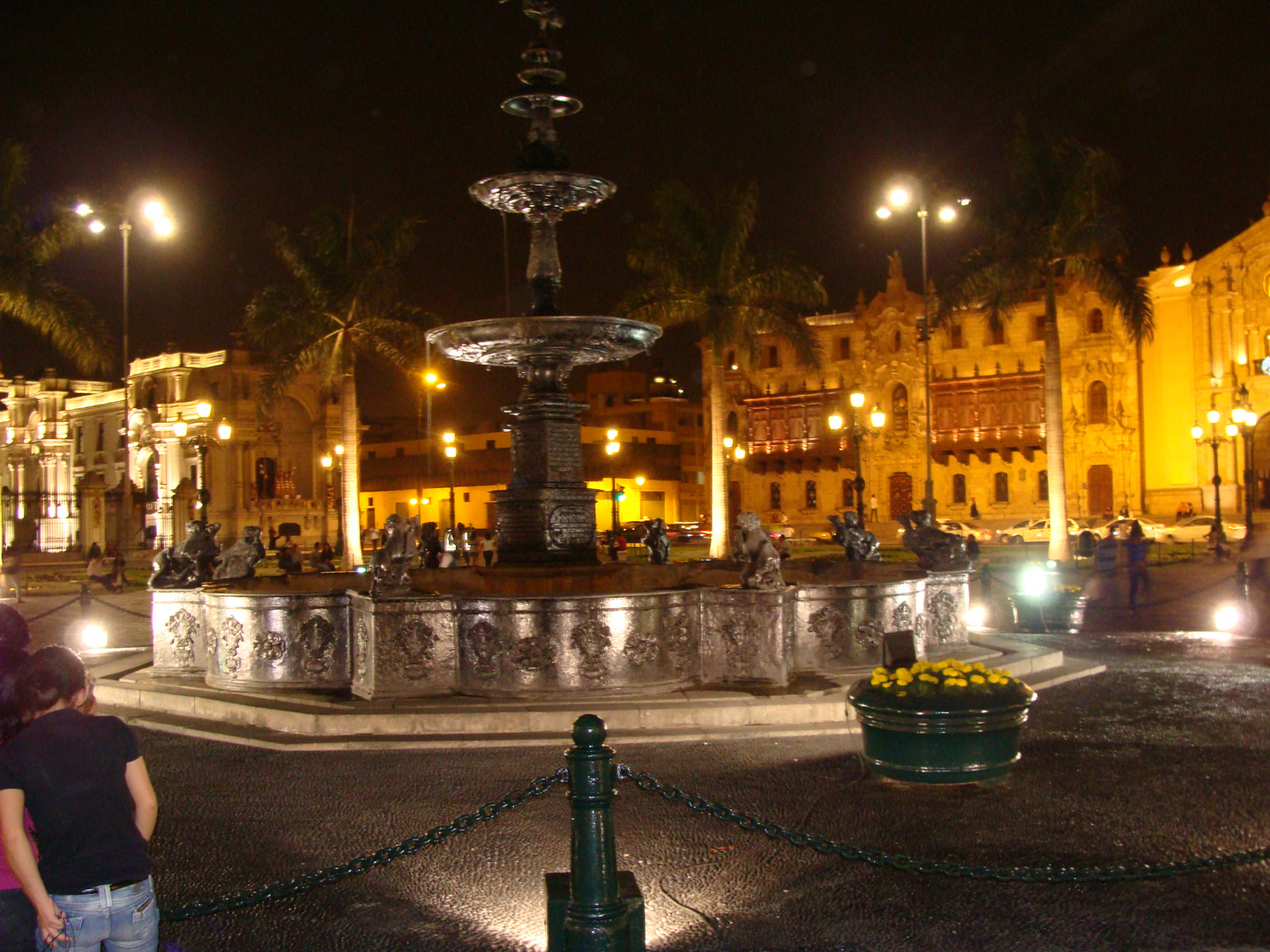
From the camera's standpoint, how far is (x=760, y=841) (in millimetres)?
6812

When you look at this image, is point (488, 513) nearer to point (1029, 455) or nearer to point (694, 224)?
point (1029, 455)

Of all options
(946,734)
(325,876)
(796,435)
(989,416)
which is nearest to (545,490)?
(946,734)

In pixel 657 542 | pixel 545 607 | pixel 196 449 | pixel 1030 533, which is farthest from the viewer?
pixel 196 449

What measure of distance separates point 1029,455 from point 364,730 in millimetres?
57056

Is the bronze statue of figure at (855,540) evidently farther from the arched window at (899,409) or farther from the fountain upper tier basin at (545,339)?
the arched window at (899,409)

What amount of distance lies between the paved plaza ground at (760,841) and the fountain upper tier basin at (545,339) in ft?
16.2

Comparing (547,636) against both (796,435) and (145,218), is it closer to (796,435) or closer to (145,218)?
(145,218)

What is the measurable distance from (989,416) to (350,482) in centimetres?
4107

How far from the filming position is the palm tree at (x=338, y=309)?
102 feet

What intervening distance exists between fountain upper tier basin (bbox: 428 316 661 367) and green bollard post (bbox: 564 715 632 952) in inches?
301

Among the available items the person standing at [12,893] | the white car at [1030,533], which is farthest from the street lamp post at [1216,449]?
the person standing at [12,893]

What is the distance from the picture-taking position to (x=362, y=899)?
19.4 feet

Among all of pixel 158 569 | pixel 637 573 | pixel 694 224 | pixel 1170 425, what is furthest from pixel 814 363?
pixel 1170 425

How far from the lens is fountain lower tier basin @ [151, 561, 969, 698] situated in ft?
33.3
